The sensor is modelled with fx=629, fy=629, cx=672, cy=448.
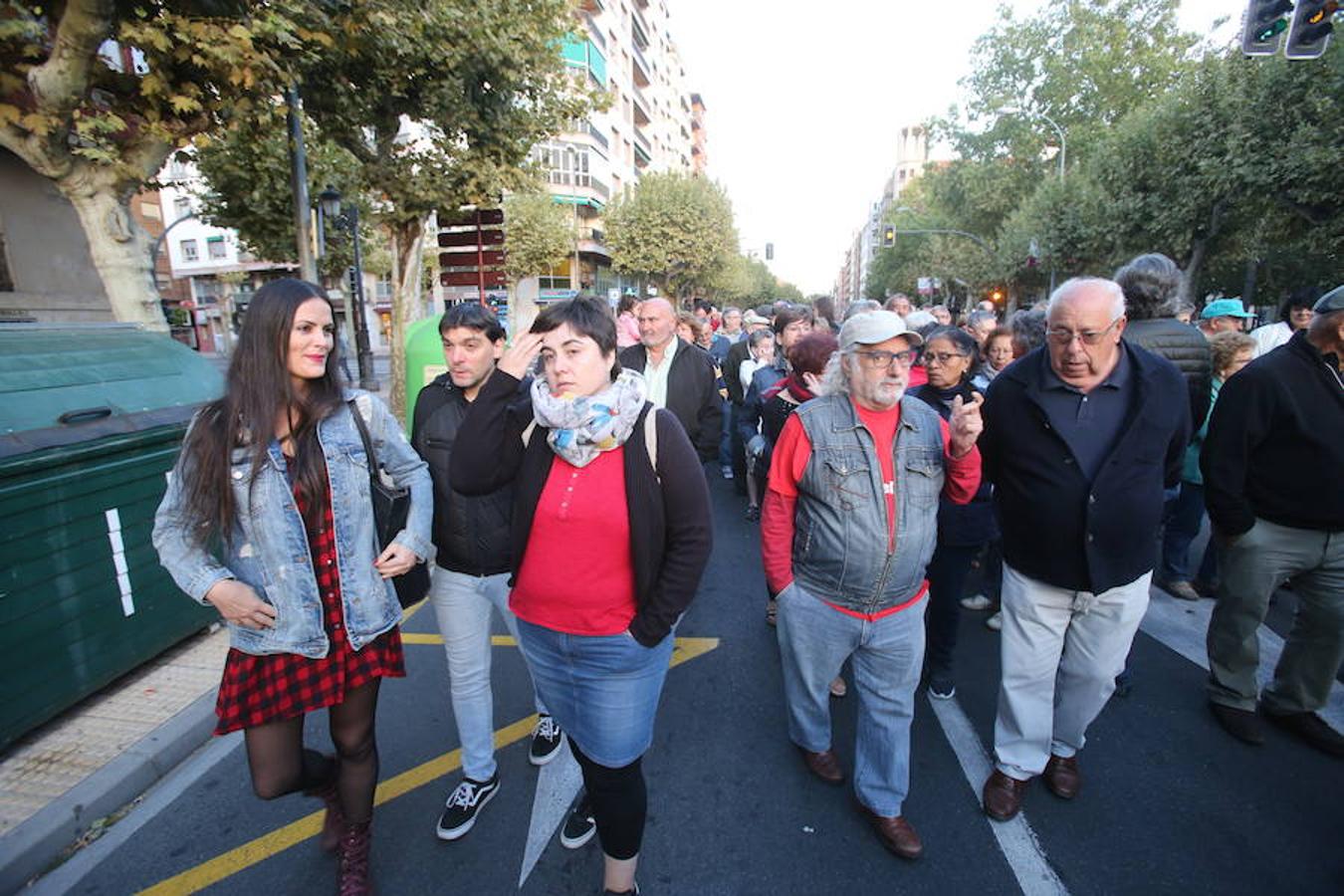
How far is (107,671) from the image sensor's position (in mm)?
3373

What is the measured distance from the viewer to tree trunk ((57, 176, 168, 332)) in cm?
545

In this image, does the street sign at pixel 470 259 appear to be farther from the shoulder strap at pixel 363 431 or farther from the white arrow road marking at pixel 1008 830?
the white arrow road marking at pixel 1008 830

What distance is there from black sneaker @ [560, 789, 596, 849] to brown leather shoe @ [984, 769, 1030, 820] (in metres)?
1.63

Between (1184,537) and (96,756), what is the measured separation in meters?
6.85

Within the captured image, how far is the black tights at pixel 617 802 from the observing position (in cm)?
201

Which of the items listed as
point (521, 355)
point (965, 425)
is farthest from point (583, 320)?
point (965, 425)

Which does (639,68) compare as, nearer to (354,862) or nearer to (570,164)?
(570,164)

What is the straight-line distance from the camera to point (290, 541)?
194 centimetres

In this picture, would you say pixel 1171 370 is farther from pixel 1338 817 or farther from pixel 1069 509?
pixel 1338 817

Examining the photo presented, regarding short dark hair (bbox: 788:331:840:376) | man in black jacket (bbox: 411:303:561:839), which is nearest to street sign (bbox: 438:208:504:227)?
short dark hair (bbox: 788:331:840:376)

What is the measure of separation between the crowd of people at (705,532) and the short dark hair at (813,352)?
623 millimetres

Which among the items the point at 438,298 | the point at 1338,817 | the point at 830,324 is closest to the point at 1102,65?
the point at 830,324

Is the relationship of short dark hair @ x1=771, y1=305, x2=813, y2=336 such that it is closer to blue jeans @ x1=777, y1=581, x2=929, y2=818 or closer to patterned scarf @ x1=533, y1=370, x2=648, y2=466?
blue jeans @ x1=777, y1=581, x2=929, y2=818

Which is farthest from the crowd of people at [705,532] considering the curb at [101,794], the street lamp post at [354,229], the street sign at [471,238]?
the street lamp post at [354,229]
